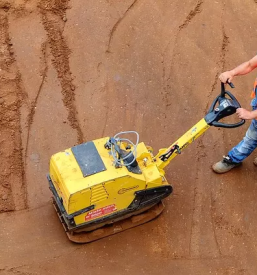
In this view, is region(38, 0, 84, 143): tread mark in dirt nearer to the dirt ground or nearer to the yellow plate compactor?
the dirt ground

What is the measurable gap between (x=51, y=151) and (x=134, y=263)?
1393 mm

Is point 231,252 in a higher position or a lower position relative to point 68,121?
lower

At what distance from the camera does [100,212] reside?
4.61 meters

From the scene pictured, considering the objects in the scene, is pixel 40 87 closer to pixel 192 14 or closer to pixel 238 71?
pixel 192 14

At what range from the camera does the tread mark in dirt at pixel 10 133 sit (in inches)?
201

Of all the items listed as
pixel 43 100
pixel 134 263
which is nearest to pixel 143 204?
pixel 134 263

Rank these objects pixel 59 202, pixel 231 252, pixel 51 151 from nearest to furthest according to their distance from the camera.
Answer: pixel 59 202, pixel 231 252, pixel 51 151

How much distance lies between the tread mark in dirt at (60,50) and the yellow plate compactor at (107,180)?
1.01 m

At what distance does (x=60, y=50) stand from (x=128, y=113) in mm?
1122

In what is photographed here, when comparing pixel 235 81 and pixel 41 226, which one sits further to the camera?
pixel 235 81

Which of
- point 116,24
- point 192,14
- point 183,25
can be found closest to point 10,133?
point 116,24

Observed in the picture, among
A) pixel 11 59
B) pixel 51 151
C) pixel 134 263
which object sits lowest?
pixel 134 263

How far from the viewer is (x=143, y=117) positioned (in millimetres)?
5719

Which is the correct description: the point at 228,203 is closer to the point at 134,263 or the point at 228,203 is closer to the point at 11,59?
the point at 134,263
